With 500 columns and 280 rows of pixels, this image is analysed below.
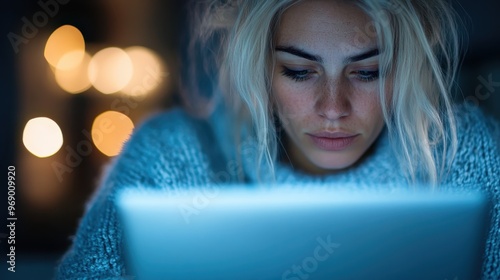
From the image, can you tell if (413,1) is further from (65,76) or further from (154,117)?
(65,76)

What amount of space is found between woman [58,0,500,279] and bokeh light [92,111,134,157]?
0.02 m

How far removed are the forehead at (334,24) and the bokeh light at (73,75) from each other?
0.42 m

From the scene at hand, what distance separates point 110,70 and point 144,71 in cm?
7

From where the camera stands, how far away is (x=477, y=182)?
0.96 metres

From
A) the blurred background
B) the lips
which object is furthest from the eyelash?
the blurred background

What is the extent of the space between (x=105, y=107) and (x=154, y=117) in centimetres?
10

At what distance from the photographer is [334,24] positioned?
99cm

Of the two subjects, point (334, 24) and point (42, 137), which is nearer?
point (334, 24)

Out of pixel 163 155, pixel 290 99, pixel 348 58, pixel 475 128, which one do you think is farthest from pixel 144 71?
pixel 475 128

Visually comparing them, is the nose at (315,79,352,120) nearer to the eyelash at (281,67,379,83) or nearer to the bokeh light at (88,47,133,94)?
the eyelash at (281,67,379,83)

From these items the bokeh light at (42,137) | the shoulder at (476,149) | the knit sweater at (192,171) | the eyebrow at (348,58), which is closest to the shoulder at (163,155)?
the knit sweater at (192,171)

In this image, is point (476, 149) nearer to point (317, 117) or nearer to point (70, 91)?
point (317, 117)

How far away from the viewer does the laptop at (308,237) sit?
0.84 metres

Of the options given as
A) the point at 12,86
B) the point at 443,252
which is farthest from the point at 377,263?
the point at 12,86
